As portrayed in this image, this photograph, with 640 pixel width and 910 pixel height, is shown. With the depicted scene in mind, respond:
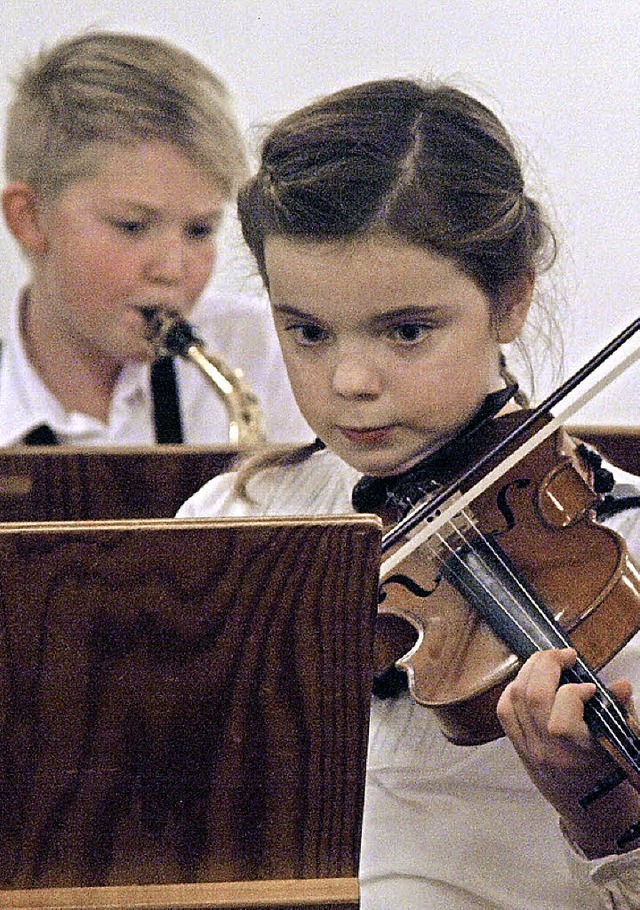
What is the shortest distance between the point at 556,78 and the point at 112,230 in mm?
510

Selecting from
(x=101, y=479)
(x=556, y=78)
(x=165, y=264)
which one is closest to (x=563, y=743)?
(x=101, y=479)

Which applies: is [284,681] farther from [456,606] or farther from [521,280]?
[521,280]

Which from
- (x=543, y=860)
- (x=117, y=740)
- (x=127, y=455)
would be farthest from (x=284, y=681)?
(x=127, y=455)

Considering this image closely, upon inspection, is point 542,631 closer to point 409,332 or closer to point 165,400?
point 409,332

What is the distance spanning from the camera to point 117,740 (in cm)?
54

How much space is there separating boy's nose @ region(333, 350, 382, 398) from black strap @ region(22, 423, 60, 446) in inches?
34.2

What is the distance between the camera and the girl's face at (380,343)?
760mm

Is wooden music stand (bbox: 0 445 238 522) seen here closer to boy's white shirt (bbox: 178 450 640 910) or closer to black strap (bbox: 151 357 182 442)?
boy's white shirt (bbox: 178 450 640 910)

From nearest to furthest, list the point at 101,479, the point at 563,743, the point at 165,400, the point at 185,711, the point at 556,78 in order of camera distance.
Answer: the point at 185,711 → the point at 563,743 → the point at 101,479 → the point at 556,78 → the point at 165,400

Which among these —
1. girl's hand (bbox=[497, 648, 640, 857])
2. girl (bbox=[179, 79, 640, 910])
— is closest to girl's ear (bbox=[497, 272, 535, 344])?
girl (bbox=[179, 79, 640, 910])

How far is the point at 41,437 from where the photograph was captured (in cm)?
158

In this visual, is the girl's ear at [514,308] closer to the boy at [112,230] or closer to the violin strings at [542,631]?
the violin strings at [542,631]

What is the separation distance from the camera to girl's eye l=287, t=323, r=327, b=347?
0.78 metres

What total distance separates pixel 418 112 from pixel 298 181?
0.09 m
